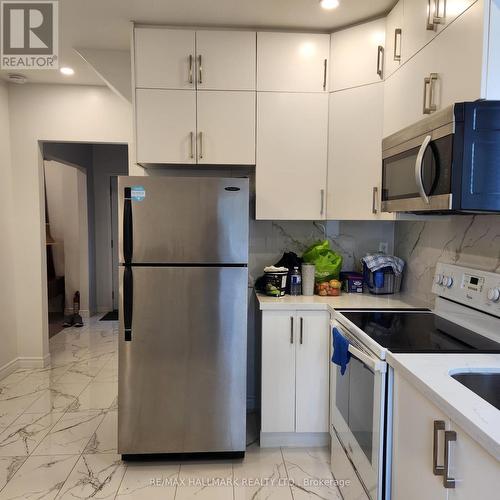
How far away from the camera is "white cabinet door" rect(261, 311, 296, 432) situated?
2.25 m

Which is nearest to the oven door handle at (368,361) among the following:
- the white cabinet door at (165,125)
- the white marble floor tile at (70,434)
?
the white cabinet door at (165,125)

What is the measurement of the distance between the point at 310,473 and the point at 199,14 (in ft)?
8.72

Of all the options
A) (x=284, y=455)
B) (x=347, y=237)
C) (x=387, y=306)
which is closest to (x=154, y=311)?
(x=284, y=455)

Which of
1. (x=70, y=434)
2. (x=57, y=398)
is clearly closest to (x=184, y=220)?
(x=70, y=434)

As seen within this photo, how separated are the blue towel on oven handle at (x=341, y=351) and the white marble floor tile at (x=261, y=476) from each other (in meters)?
0.71

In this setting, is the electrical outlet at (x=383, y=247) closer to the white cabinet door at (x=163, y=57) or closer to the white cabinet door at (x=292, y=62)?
the white cabinet door at (x=292, y=62)

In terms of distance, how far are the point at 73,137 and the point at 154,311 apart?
2022 millimetres

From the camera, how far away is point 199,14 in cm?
221

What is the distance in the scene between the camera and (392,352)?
4.67 feet

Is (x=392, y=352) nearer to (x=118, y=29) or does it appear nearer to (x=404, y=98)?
(x=404, y=98)

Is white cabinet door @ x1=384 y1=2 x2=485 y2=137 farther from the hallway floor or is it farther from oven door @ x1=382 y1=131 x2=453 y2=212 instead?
the hallway floor

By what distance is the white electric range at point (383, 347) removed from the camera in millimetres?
1440

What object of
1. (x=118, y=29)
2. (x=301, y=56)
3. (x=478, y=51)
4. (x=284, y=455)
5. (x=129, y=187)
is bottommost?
(x=284, y=455)

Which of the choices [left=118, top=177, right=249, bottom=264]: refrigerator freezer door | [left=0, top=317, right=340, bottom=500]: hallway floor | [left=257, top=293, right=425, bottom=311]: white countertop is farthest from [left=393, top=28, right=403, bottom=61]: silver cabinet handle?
[left=0, top=317, right=340, bottom=500]: hallway floor
